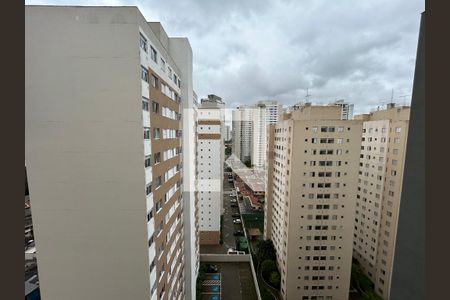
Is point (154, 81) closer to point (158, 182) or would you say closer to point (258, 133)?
point (158, 182)

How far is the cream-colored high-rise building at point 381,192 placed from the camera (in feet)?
59.3

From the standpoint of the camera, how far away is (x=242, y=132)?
52.2 metres

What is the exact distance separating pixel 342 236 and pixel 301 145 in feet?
27.1

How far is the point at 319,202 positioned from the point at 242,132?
36.9 metres

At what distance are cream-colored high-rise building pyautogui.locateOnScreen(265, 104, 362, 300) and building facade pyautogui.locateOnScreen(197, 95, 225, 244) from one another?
9.00 m

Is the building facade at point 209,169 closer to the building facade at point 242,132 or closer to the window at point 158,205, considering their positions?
the window at point 158,205

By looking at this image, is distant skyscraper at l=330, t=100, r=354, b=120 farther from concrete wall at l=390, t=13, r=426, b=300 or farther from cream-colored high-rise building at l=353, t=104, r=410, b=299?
concrete wall at l=390, t=13, r=426, b=300

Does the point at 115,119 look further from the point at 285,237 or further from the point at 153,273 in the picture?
the point at 285,237

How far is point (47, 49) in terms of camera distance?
538 centimetres

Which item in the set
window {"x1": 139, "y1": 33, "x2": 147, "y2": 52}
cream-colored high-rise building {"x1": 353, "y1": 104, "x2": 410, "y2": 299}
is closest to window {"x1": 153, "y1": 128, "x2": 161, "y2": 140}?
window {"x1": 139, "y1": 33, "x2": 147, "y2": 52}

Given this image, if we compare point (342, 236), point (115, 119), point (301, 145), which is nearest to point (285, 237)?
point (342, 236)

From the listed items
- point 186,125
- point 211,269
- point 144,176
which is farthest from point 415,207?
point 211,269

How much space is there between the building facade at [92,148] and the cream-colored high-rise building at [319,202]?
1245cm

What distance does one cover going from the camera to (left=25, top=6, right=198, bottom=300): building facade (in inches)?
212
